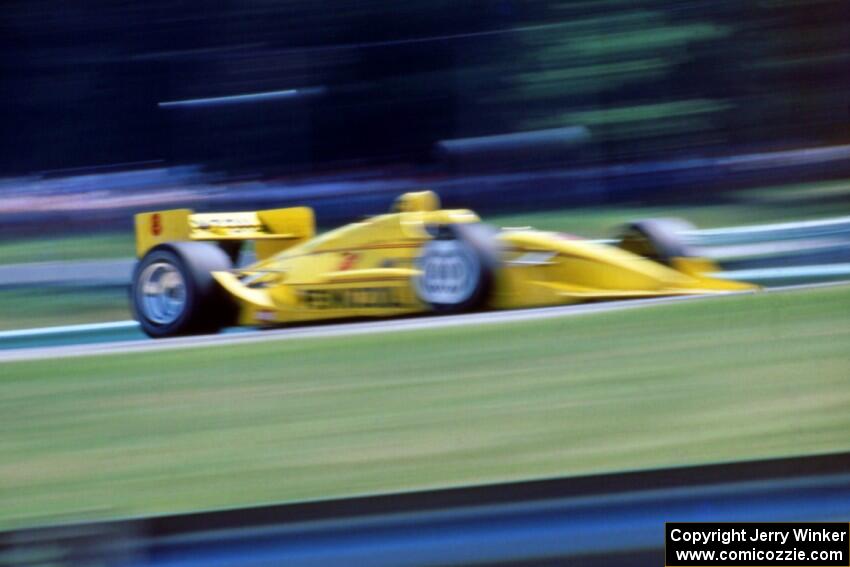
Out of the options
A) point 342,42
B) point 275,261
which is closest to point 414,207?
point 275,261

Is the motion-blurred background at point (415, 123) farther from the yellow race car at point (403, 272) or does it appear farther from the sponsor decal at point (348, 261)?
the sponsor decal at point (348, 261)

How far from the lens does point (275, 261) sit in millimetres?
7316

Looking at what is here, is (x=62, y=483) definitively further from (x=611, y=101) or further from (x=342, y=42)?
(x=342, y=42)

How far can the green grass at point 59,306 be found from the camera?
988 centimetres

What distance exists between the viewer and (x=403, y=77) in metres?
15.5

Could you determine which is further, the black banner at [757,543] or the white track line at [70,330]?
the white track line at [70,330]

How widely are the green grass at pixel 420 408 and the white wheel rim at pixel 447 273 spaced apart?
40 centimetres

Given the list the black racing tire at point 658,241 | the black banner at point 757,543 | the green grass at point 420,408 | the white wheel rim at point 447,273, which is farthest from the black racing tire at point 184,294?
the black banner at point 757,543

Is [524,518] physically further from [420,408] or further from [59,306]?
[59,306]

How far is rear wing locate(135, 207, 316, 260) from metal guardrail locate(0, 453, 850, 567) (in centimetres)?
534

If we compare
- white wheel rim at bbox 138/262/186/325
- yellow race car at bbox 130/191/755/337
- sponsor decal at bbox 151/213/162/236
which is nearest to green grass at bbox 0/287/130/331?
sponsor decal at bbox 151/213/162/236

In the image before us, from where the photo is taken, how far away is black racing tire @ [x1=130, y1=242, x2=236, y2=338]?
706cm

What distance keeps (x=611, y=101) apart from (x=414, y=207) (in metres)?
7.71

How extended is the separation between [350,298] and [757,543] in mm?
4822
